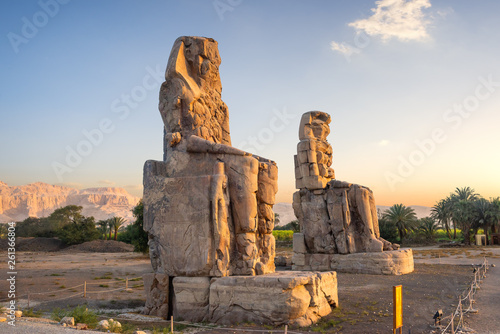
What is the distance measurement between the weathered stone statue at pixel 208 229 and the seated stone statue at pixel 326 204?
6.49 m

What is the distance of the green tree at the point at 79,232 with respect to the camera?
32.9 m

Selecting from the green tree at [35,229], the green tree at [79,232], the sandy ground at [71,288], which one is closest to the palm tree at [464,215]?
the sandy ground at [71,288]

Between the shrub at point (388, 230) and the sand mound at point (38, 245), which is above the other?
the shrub at point (388, 230)

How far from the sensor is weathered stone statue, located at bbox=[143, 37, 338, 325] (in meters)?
7.00

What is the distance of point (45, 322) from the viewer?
20.1 ft

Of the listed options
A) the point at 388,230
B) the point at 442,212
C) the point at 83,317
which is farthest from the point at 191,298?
the point at 442,212

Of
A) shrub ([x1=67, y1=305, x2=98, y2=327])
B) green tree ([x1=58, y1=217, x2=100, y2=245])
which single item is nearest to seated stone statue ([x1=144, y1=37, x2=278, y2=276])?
shrub ([x1=67, y1=305, x2=98, y2=327])

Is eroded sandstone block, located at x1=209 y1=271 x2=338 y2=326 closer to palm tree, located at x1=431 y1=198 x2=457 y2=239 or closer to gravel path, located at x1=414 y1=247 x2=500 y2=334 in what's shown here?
gravel path, located at x1=414 y1=247 x2=500 y2=334

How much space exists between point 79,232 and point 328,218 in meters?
25.6

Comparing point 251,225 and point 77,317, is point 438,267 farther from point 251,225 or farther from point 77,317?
point 77,317

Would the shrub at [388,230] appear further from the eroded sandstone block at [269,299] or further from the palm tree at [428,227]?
the eroded sandstone block at [269,299]

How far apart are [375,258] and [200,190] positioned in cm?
817

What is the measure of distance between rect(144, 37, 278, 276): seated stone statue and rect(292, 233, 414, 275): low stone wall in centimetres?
649

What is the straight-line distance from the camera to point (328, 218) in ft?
48.5
